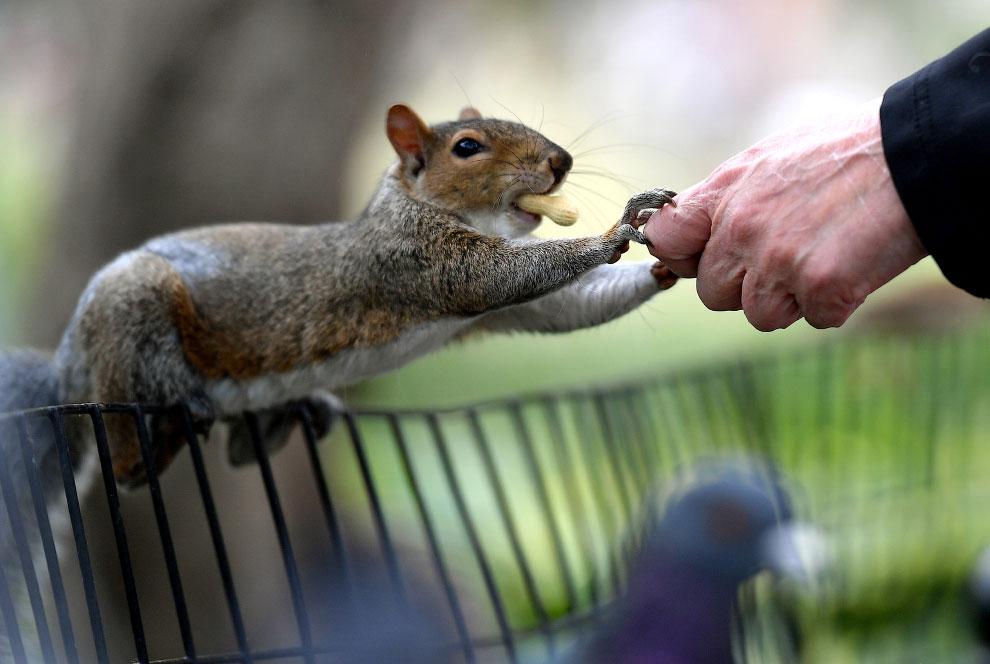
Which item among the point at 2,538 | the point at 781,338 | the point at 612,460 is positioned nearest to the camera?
the point at 2,538

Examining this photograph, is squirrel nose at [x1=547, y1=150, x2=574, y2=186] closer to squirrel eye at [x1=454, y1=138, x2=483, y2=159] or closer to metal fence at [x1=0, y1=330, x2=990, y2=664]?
squirrel eye at [x1=454, y1=138, x2=483, y2=159]

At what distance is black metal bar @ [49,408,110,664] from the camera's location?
2.50ft

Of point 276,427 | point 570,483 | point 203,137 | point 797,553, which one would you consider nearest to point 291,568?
point 276,427

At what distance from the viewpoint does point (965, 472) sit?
213cm

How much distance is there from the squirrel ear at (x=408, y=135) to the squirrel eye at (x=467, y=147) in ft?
0.21

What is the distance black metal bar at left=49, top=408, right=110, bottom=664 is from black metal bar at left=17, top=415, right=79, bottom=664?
2 centimetres

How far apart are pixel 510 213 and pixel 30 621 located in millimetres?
850

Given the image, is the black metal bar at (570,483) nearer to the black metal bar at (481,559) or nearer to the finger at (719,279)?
the black metal bar at (481,559)

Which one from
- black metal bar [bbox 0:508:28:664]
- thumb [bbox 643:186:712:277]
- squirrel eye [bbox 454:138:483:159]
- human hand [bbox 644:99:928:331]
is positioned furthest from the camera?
squirrel eye [bbox 454:138:483:159]

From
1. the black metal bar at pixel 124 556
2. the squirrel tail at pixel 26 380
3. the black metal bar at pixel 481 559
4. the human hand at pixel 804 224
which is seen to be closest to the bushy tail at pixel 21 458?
the squirrel tail at pixel 26 380

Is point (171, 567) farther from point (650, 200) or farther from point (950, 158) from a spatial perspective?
point (950, 158)

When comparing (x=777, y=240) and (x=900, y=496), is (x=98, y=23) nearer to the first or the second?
(x=777, y=240)

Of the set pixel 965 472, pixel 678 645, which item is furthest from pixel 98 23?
pixel 965 472

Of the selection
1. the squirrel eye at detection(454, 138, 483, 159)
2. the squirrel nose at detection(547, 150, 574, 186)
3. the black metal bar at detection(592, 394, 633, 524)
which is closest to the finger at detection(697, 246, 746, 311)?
the squirrel nose at detection(547, 150, 574, 186)
